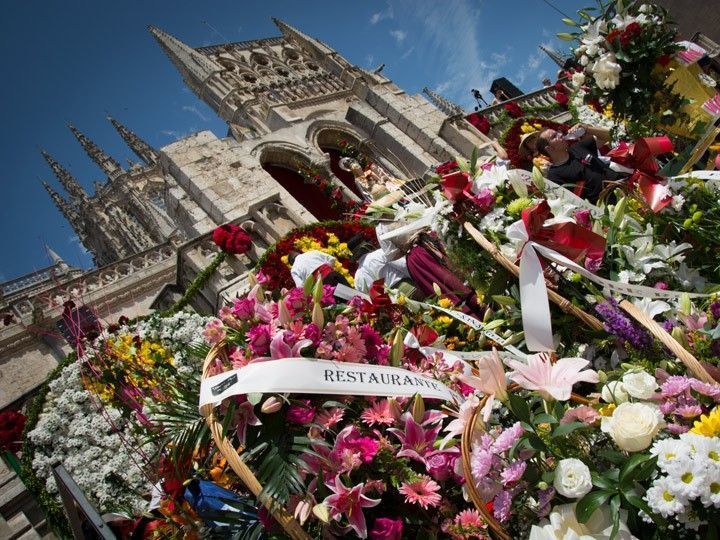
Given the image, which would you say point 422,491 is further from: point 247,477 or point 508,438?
point 247,477

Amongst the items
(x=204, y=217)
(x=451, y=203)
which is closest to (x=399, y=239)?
(x=451, y=203)

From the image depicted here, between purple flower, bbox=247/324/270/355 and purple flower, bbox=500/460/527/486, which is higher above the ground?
purple flower, bbox=247/324/270/355

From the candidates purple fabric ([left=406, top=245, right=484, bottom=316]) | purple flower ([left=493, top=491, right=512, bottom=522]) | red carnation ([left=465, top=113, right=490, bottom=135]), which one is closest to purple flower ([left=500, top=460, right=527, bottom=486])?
purple flower ([left=493, top=491, right=512, bottom=522])

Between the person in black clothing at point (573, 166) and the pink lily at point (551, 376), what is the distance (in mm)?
3469

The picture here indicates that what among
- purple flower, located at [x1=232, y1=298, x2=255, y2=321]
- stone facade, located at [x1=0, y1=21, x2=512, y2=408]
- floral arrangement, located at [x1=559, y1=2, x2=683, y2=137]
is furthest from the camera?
stone facade, located at [x1=0, y1=21, x2=512, y2=408]

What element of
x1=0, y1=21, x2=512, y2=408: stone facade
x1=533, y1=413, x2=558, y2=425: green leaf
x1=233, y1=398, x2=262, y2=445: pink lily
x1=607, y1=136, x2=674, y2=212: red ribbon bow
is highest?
x1=0, y1=21, x2=512, y2=408: stone facade

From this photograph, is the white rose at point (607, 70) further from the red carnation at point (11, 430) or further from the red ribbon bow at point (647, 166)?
the red carnation at point (11, 430)

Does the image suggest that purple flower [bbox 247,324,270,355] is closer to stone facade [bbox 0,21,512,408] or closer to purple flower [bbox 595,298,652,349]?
purple flower [bbox 595,298,652,349]

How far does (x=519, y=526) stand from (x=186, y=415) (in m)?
2.13

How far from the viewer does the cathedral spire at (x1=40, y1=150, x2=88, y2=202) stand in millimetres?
44062

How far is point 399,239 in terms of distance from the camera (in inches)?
204

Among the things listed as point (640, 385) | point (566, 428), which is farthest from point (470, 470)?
point (640, 385)

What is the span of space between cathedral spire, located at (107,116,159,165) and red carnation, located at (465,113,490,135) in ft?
114

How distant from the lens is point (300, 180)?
1591 centimetres
